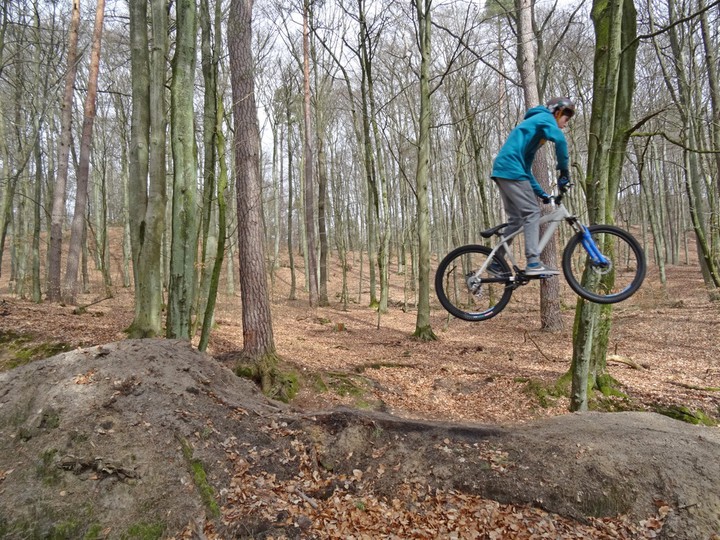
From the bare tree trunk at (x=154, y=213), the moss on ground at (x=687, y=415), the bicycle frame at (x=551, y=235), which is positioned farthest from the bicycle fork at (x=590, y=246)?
the bare tree trunk at (x=154, y=213)

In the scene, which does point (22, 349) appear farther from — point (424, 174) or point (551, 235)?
→ point (424, 174)

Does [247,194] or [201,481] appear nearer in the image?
[201,481]

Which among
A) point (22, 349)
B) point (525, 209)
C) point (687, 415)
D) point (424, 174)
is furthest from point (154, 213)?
point (687, 415)

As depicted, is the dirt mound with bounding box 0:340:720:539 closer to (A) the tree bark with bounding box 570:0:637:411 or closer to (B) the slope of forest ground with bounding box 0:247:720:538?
(B) the slope of forest ground with bounding box 0:247:720:538

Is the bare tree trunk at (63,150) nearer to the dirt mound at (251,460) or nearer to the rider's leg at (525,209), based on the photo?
the dirt mound at (251,460)

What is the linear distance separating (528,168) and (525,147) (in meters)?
0.27

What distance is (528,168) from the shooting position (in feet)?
13.7

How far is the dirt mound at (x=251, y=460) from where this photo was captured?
360cm

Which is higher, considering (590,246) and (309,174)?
(309,174)

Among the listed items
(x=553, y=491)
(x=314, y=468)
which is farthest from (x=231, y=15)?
(x=553, y=491)

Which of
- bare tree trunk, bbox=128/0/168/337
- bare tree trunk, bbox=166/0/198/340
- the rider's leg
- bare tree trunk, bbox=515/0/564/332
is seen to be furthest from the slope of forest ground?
bare tree trunk, bbox=515/0/564/332

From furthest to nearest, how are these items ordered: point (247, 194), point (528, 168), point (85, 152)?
point (85, 152)
point (247, 194)
point (528, 168)

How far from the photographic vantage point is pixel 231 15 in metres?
7.74

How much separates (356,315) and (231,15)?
35.5ft
